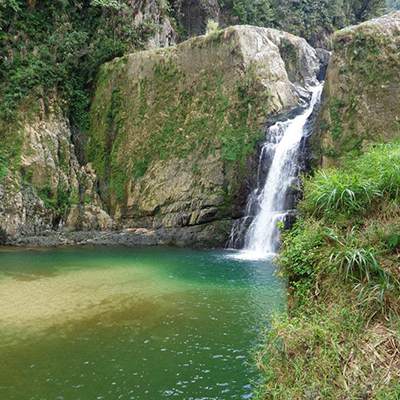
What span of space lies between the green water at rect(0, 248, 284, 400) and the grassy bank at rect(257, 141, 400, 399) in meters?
1.26

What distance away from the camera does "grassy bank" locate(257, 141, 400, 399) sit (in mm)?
3156

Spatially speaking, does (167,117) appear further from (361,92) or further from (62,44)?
(361,92)

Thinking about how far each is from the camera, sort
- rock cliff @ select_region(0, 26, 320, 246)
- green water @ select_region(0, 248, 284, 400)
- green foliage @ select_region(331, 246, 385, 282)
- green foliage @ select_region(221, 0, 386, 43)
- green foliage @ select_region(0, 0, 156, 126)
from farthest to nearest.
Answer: green foliage @ select_region(221, 0, 386, 43) → green foliage @ select_region(0, 0, 156, 126) → rock cliff @ select_region(0, 26, 320, 246) → green water @ select_region(0, 248, 284, 400) → green foliage @ select_region(331, 246, 385, 282)

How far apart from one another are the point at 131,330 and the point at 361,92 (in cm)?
1462

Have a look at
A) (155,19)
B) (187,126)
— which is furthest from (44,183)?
(155,19)

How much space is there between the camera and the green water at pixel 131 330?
467 centimetres

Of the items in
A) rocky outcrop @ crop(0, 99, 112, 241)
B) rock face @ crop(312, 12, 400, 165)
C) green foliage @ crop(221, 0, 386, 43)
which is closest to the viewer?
rock face @ crop(312, 12, 400, 165)

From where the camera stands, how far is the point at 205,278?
1105 cm

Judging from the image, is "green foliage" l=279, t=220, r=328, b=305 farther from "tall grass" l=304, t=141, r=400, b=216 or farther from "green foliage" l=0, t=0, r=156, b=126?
"green foliage" l=0, t=0, r=156, b=126

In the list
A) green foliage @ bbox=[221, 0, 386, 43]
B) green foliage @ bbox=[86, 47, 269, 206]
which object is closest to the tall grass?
green foliage @ bbox=[86, 47, 269, 206]

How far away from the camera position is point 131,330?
258 inches

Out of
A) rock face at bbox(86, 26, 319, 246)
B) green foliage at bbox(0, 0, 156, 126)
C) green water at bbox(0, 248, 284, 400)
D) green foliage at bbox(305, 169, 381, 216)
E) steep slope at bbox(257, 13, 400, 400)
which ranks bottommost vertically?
green water at bbox(0, 248, 284, 400)

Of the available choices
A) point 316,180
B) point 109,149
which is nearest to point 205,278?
point 316,180

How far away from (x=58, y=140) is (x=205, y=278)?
47.6ft
